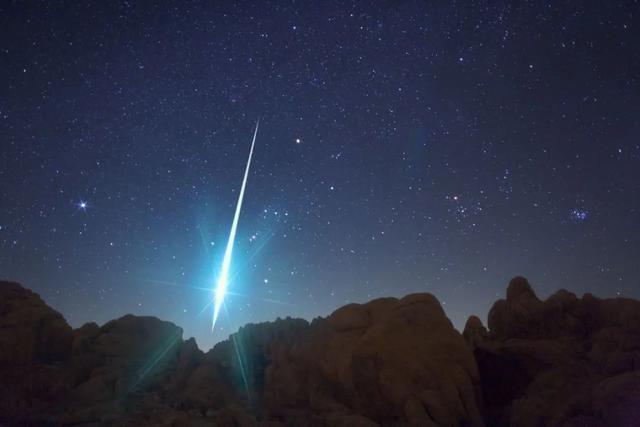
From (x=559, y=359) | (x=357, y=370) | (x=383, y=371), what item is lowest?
(x=559, y=359)

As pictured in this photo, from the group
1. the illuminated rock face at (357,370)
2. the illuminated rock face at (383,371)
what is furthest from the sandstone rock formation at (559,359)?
the illuminated rock face at (383,371)

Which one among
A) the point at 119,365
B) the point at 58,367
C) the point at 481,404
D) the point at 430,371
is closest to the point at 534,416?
the point at 481,404

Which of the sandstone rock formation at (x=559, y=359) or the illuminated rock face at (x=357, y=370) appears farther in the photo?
the illuminated rock face at (x=357, y=370)

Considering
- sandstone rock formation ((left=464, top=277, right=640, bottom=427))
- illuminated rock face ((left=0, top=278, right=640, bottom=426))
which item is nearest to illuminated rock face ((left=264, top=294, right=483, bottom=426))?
illuminated rock face ((left=0, top=278, right=640, bottom=426))

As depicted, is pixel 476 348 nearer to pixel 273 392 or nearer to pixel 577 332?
pixel 577 332

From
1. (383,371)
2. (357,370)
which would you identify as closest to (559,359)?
(383,371)

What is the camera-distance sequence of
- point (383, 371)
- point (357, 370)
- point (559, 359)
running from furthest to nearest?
point (357, 370)
point (383, 371)
point (559, 359)

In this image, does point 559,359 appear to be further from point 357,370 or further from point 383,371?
point 357,370

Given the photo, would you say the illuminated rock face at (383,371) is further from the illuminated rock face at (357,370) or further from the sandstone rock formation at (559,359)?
the sandstone rock formation at (559,359)
